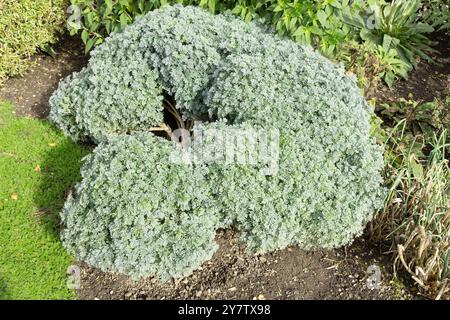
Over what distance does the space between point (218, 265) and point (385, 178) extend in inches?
56.4

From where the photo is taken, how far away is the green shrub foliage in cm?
332

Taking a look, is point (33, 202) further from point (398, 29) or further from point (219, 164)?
point (398, 29)

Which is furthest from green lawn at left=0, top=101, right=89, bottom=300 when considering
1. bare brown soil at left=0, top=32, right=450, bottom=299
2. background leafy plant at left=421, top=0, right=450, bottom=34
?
background leafy plant at left=421, top=0, right=450, bottom=34

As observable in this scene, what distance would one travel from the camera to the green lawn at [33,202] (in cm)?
343

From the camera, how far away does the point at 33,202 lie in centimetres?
395

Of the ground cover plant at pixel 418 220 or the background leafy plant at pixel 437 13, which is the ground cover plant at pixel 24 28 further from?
the background leafy plant at pixel 437 13

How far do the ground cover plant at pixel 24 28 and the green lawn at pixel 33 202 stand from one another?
0.45 metres

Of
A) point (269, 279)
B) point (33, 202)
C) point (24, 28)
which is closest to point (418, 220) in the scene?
point (269, 279)

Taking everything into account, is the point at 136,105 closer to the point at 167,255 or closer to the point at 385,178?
the point at 167,255

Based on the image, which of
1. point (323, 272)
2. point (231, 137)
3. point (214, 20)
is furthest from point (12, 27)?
point (323, 272)

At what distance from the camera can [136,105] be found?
163 inches

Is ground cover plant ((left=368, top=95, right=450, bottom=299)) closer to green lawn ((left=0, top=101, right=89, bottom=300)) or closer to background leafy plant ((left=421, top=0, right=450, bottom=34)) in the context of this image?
green lawn ((left=0, top=101, right=89, bottom=300))

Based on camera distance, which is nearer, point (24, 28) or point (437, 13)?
point (24, 28)

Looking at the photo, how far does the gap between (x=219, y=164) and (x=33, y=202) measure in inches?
60.6
